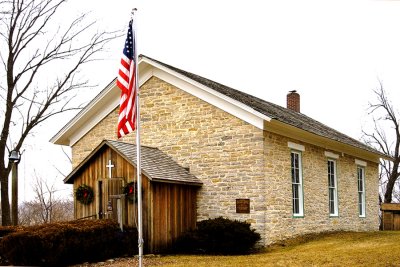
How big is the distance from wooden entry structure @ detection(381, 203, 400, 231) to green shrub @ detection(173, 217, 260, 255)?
13.5 meters

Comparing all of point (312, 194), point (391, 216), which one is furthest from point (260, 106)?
point (391, 216)

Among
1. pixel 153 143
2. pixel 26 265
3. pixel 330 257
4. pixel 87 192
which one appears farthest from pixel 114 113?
pixel 330 257

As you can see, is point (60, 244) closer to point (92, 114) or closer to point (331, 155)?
point (92, 114)

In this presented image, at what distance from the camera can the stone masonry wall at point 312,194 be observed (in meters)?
19.2

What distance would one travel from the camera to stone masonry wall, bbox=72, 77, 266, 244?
18844 mm

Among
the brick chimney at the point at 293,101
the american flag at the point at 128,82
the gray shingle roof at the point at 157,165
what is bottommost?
the gray shingle roof at the point at 157,165

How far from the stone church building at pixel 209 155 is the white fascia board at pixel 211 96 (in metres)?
0.03

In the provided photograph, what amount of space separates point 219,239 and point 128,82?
6.44m

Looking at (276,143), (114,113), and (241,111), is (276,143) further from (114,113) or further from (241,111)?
(114,113)

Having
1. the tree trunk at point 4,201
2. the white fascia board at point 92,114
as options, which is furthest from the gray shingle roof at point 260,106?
the tree trunk at point 4,201

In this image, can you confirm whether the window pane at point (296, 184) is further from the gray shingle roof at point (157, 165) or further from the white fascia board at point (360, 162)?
the white fascia board at point (360, 162)

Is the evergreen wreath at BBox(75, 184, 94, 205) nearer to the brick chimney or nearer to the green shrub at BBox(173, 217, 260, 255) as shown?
the green shrub at BBox(173, 217, 260, 255)

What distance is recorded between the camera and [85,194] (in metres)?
18.4

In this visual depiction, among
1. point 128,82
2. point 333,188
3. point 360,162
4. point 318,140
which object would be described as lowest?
point 333,188
